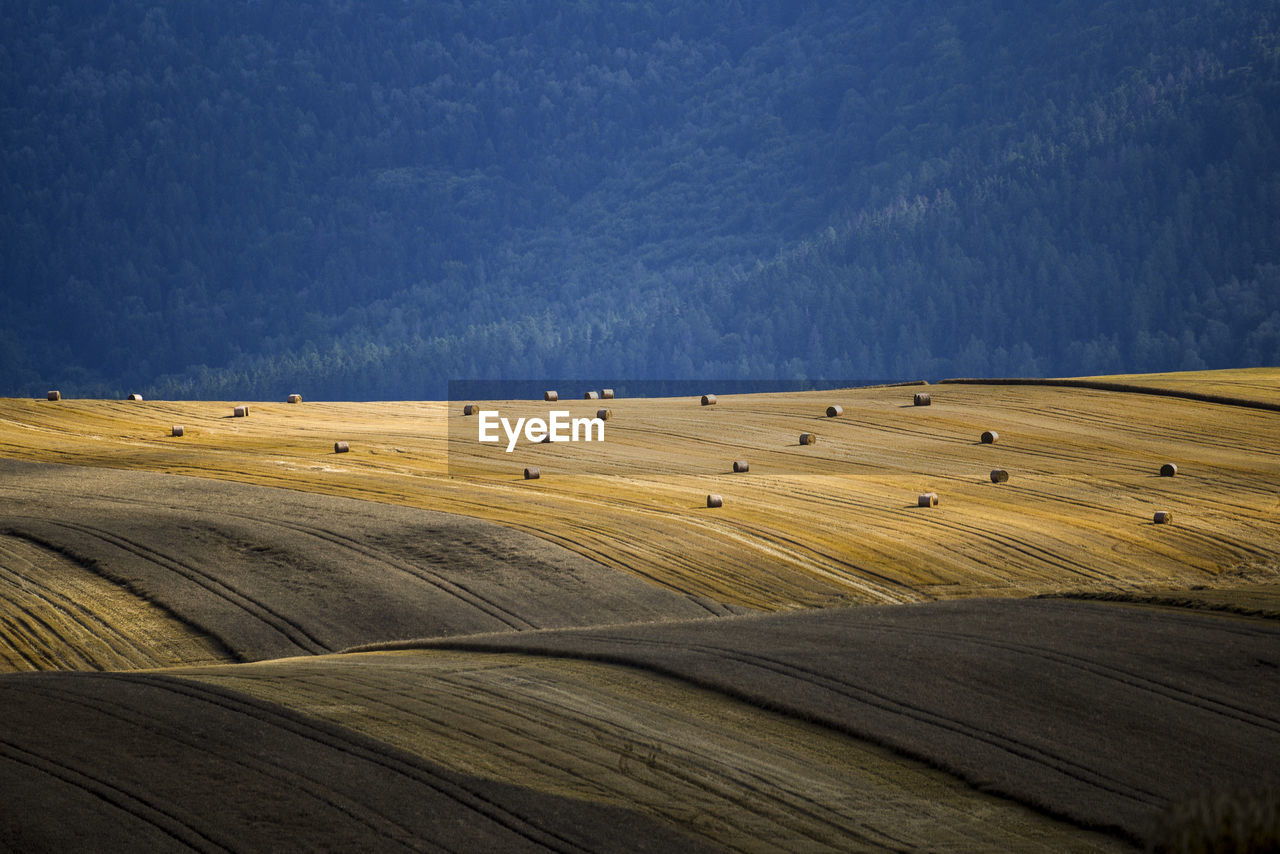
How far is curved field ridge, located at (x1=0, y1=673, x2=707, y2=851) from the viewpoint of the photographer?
8.92 m

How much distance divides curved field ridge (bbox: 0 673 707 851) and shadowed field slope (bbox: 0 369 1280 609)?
10754mm

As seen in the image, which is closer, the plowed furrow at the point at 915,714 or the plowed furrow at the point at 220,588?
the plowed furrow at the point at 915,714

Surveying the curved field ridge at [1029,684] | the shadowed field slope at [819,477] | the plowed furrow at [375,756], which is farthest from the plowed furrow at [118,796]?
the shadowed field slope at [819,477]

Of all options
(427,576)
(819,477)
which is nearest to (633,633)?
(427,576)

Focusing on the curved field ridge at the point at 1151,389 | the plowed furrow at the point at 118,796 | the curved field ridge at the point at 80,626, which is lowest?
the curved field ridge at the point at 80,626

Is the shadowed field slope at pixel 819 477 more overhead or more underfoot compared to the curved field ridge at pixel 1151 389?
more underfoot

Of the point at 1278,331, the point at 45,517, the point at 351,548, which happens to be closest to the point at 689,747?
the point at 351,548

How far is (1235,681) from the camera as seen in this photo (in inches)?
508

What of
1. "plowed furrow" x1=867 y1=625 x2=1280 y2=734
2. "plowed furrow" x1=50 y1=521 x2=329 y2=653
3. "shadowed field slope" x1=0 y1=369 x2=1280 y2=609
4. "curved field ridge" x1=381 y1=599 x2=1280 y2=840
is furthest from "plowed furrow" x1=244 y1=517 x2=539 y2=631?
"plowed furrow" x1=867 y1=625 x2=1280 y2=734

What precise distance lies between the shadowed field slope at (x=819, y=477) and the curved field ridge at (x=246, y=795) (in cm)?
1075

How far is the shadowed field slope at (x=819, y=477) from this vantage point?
22750 millimetres

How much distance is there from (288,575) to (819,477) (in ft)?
43.3

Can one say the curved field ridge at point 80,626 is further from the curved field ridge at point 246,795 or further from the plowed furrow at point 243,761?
the curved field ridge at point 246,795

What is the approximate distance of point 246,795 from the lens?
9492 mm
